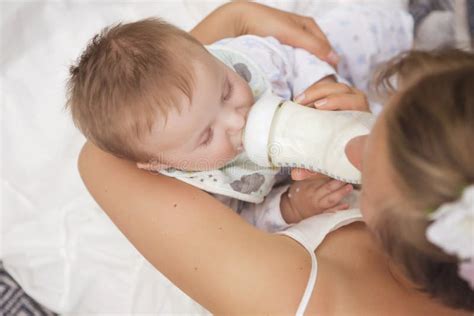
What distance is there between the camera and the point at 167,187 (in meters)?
0.88

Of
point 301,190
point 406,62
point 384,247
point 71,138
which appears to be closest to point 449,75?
point 406,62

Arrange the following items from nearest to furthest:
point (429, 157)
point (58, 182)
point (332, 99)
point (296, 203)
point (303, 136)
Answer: point (429, 157)
point (303, 136)
point (332, 99)
point (296, 203)
point (58, 182)

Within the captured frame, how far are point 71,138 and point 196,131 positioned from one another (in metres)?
0.53

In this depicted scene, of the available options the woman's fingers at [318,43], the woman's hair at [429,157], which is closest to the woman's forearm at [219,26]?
the woman's fingers at [318,43]

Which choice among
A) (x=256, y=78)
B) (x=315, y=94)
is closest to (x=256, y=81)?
(x=256, y=78)

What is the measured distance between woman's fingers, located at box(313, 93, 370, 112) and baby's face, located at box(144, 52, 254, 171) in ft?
0.38

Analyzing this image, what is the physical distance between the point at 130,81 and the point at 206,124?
134 millimetres

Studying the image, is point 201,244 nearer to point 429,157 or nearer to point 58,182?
point 429,157

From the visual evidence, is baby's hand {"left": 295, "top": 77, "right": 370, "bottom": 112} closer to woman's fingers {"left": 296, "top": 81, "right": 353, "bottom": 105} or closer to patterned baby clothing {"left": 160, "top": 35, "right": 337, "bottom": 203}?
woman's fingers {"left": 296, "top": 81, "right": 353, "bottom": 105}

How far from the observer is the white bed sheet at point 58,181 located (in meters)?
1.13

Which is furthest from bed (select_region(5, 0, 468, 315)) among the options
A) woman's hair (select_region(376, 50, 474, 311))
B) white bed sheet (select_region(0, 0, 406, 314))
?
woman's hair (select_region(376, 50, 474, 311))

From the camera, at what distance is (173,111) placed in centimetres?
82

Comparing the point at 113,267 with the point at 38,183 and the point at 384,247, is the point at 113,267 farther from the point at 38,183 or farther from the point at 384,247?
the point at 384,247

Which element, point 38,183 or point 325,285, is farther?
point 38,183
